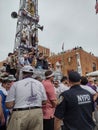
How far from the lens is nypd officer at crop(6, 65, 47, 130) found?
4344 mm

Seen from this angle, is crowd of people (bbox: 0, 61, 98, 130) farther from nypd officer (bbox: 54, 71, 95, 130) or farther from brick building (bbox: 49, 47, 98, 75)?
brick building (bbox: 49, 47, 98, 75)

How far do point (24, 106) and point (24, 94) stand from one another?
0.19m

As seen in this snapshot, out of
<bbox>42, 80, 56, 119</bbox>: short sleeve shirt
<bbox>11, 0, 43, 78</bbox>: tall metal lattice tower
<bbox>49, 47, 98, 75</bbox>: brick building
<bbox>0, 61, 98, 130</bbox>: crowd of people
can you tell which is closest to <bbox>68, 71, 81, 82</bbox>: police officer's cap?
<bbox>0, 61, 98, 130</bbox>: crowd of people

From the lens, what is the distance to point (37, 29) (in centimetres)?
2122

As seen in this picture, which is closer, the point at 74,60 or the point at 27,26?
the point at 27,26

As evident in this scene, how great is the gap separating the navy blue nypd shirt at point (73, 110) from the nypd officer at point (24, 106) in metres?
0.76

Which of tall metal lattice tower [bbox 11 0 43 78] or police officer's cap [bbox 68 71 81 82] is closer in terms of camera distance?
police officer's cap [bbox 68 71 81 82]

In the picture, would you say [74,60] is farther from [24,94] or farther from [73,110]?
[73,110]

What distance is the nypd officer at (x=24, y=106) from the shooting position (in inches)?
171

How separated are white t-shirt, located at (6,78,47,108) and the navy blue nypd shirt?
0.79 m

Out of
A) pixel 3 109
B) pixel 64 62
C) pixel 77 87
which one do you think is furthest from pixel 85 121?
pixel 64 62

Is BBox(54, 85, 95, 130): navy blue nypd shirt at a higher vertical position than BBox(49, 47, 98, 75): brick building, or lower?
lower

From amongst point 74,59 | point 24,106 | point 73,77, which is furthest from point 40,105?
point 74,59

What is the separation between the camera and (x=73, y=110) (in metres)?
3.77
